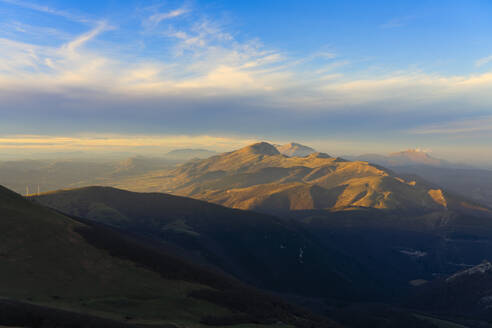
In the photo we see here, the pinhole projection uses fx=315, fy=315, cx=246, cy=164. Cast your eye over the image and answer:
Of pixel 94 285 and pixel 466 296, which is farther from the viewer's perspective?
pixel 466 296

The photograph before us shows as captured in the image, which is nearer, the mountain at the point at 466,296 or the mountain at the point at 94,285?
the mountain at the point at 94,285

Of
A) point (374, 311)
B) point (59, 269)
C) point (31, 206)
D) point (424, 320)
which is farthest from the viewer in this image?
point (374, 311)

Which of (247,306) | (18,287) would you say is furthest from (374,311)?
(18,287)

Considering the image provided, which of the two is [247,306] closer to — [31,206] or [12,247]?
[12,247]

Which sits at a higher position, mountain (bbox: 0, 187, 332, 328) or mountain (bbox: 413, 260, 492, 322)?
mountain (bbox: 0, 187, 332, 328)

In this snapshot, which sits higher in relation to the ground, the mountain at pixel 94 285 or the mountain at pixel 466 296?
the mountain at pixel 94 285

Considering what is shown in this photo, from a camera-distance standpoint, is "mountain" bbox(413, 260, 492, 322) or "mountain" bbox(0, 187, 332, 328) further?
"mountain" bbox(413, 260, 492, 322)

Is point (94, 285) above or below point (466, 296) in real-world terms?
above

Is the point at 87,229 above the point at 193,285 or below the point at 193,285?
above
